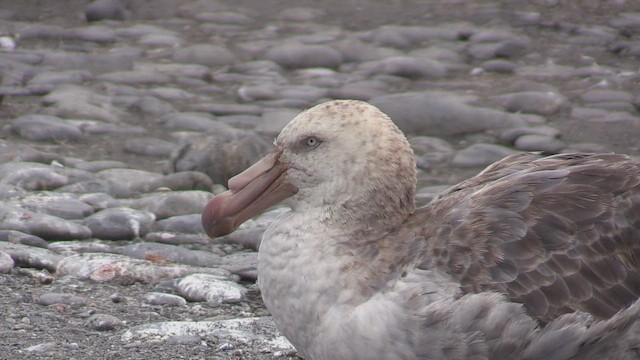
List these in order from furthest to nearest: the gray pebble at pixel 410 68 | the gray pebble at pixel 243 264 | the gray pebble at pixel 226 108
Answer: the gray pebble at pixel 410 68 → the gray pebble at pixel 226 108 → the gray pebble at pixel 243 264

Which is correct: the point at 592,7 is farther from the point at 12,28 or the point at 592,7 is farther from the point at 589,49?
the point at 12,28

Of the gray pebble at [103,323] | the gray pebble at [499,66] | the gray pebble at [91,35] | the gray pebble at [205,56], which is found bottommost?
the gray pebble at [103,323]

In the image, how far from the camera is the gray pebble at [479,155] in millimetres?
8539

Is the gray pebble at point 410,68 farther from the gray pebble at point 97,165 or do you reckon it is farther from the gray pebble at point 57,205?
the gray pebble at point 57,205

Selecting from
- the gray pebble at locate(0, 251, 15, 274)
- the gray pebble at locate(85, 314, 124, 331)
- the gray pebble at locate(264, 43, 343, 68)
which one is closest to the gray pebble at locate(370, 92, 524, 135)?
the gray pebble at locate(264, 43, 343, 68)

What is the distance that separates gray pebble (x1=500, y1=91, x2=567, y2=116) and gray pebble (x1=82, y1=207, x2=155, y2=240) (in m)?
3.30

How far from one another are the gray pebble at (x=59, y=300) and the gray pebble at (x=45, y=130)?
2.84 meters

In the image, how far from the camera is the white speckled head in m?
5.23

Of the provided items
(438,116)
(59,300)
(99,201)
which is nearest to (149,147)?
(99,201)

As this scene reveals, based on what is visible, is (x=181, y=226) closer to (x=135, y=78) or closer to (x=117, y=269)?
(x=117, y=269)

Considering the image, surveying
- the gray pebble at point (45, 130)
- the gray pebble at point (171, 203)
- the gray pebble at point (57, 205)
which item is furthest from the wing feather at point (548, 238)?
the gray pebble at point (45, 130)

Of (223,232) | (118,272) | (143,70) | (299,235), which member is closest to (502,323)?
(299,235)

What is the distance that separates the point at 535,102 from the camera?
31.7 ft

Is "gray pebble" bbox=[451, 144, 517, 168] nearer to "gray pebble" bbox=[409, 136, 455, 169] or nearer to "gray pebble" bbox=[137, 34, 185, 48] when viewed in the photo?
"gray pebble" bbox=[409, 136, 455, 169]
